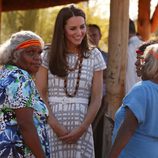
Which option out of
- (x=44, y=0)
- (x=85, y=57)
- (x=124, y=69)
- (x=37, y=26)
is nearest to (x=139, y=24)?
(x=44, y=0)

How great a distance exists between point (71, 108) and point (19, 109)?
4.03 ft

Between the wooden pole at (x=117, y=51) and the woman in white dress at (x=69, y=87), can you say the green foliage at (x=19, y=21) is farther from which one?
the woman in white dress at (x=69, y=87)

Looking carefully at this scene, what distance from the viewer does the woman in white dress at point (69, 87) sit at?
504 cm

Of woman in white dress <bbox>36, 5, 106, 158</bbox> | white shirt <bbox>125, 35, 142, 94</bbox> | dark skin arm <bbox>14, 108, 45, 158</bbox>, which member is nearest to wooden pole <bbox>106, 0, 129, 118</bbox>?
white shirt <bbox>125, 35, 142, 94</bbox>

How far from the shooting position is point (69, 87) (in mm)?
5066

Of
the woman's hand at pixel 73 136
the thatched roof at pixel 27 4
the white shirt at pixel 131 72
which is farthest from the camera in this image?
the thatched roof at pixel 27 4

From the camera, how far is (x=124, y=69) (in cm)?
664

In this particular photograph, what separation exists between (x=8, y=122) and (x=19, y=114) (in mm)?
133

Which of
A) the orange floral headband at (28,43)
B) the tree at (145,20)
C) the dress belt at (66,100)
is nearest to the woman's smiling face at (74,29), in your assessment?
the dress belt at (66,100)

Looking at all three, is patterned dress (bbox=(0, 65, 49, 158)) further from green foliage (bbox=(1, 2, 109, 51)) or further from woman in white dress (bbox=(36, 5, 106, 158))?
green foliage (bbox=(1, 2, 109, 51))

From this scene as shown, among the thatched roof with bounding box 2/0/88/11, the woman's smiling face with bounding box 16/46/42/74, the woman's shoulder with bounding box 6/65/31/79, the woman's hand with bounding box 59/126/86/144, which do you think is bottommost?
the woman's hand with bounding box 59/126/86/144

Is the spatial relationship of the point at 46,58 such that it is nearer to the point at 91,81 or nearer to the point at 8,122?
the point at 91,81

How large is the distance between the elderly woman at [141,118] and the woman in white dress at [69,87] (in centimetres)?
112

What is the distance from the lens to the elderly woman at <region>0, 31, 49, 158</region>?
3.90 metres
